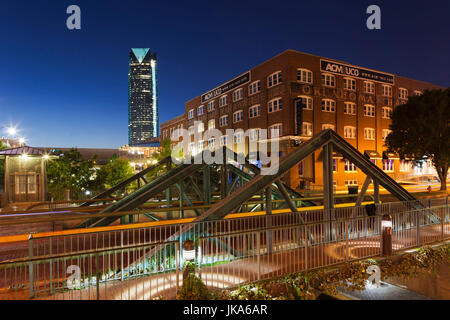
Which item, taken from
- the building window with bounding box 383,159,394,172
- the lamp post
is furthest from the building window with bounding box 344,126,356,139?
the lamp post

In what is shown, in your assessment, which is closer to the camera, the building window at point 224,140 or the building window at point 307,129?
the building window at point 307,129

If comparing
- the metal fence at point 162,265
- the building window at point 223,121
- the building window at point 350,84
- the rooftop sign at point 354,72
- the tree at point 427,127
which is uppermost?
the rooftop sign at point 354,72

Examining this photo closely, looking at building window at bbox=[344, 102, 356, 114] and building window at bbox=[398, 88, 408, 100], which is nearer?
building window at bbox=[344, 102, 356, 114]

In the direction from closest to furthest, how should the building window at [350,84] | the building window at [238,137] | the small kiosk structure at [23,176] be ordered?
1. the small kiosk structure at [23,176]
2. the building window at [350,84]
3. the building window at [238,137]

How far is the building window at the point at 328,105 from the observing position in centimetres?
3681

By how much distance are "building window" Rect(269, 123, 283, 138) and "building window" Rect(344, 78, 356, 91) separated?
1139 centimetres

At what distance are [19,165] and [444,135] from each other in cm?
3694

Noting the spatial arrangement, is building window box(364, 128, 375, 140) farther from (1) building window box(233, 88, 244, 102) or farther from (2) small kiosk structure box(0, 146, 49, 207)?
(2) small kiosk structure box(0, 146, 49, 207)

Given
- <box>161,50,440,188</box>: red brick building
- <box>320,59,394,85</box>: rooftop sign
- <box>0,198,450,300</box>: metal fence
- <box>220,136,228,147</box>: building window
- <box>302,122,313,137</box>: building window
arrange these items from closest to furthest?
<box>0,198,450,300</box>: metal fence < <box>161,50,440,188</box>: red brick building < <box>302,122,313,137</box>: building window < <box>320,59,394,85</box>: rooftop sign < <box>220,136,228,147</box>: building window

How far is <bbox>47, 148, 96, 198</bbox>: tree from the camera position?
26.4m

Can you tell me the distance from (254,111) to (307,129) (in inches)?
362

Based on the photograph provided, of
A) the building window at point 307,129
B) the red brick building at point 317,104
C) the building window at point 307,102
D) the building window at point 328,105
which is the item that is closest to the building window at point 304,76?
the red brick building at point 317,104

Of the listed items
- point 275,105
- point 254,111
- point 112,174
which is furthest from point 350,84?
point 112,174

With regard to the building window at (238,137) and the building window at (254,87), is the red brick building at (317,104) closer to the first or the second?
the building window at (254,87)
